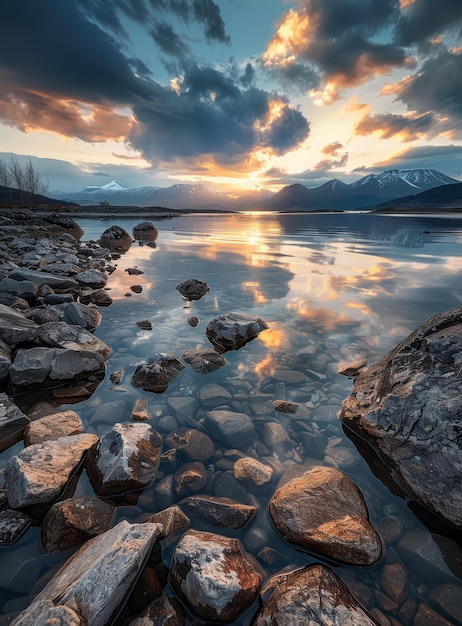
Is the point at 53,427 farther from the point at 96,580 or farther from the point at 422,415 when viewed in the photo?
the point at 422,415

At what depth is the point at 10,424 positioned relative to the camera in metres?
4.46

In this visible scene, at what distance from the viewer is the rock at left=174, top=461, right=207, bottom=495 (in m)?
3.89

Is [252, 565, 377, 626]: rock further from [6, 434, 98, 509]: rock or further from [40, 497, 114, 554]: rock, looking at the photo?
[6, 434, 98, 509]: rock

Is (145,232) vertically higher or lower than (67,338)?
lower

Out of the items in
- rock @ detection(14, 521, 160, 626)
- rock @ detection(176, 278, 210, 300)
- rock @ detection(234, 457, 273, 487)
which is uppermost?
rock @ detection(14, 521, 160, 626)

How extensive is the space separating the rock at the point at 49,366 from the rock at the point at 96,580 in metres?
3.76

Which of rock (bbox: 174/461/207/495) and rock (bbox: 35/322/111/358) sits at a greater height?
rock (bbox: 35/322/111/358)

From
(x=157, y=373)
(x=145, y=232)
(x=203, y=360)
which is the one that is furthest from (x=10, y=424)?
(x=145, y=232)

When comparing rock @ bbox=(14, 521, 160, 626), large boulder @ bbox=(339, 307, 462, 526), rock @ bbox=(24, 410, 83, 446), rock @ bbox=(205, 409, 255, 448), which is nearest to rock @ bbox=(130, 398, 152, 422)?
rock @ bbox=(24, 410, 83, 446)

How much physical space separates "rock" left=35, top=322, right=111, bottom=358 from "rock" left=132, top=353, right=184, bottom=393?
51.2 inches

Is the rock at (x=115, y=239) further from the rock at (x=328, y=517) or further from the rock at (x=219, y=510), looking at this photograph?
the rock at (x=328, y=517)

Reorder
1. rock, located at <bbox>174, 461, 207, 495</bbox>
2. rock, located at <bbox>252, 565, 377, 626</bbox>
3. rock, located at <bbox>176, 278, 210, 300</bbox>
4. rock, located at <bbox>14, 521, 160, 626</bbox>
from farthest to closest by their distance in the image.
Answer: rock, located at <bbox>176, 278, 210, 300</bbox> < rock, located at <bbox>174, 461, 207, 495</bbox> < rock, located at <bbox>252, 565, 377, 626</bbox> < rock, located at <bbox>14, 521, 160, 626</bbox>

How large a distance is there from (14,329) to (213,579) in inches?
262

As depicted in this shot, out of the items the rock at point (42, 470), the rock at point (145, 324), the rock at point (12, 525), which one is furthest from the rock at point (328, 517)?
the rock at point (145, 324)
